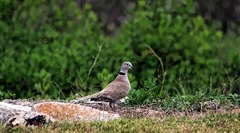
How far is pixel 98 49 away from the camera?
702 inches

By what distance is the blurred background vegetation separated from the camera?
17.0 meters

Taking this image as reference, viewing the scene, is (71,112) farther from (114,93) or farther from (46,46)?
(46,46)

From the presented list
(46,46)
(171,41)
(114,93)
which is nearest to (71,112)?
(114,93)

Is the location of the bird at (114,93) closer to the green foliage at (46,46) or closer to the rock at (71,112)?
the rock at (71,112)

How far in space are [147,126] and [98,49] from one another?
7.18 metres

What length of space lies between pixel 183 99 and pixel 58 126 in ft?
7.34

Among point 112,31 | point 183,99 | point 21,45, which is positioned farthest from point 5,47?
point 183,99

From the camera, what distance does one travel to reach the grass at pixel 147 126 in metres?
10.6

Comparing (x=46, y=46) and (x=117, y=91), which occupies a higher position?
(x=117, y=91)

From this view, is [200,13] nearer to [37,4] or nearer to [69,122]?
[37,4]

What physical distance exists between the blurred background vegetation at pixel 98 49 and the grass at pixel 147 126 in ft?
13.7

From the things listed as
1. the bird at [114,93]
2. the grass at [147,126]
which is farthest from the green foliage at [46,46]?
the grass at [147,126]

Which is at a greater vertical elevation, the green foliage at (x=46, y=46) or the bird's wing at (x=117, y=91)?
→ the bird's wing at (x=117, y=91)

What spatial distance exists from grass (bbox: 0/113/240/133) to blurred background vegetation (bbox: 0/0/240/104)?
4.19 meters
